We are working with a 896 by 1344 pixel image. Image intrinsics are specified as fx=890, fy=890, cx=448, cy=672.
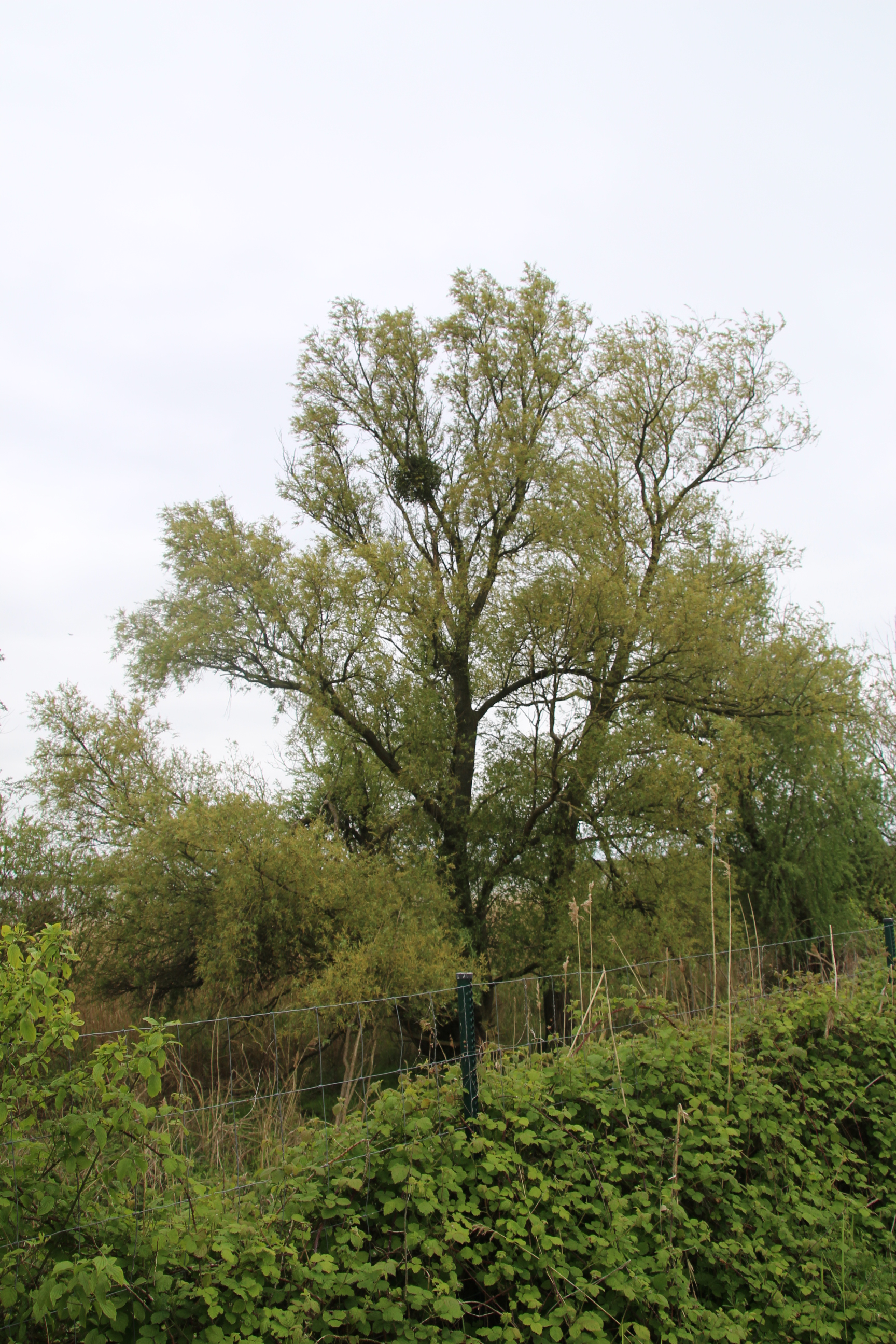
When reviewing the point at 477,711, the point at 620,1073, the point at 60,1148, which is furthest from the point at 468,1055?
the point at 477,711

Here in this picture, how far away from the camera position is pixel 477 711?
1745cm

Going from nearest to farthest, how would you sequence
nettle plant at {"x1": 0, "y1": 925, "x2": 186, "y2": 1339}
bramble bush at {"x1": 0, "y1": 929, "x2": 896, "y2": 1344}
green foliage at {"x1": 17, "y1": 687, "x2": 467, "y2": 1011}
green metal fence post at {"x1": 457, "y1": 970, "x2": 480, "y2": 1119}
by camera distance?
nettle plant at {"x1": 0, "y1": 925, "x2": 186, "y2": 1339}
bramble bush at {"x1": 0, "y1": 929, "x2": 896, "y2": 1344}
green metal fence post at {"x1": 457, "y1": 970, "x2": 480, "y2": 1119}
green foliage at {"x1": 17, "y1": 687, "x2": 467, "y2": 1011}

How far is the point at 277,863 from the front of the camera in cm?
1255

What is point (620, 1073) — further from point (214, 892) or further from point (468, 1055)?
point (214, 892)

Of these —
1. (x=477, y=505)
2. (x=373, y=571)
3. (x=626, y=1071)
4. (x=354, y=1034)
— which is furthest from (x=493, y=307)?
(x=626, y=1071)

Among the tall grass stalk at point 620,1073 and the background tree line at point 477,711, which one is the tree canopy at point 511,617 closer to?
the background tree line at point 477,711

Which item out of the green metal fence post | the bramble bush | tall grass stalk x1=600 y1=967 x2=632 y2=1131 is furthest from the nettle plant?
tall grass stalk x1=600 y1=967 x2=632 y2=1131

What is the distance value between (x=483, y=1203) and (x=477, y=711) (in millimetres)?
13527

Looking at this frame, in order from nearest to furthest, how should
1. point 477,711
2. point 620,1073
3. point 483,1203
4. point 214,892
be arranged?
point 483,1203 → point 620,1073 → point 214,892 → point 477,711

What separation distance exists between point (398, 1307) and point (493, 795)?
1377 centimetres

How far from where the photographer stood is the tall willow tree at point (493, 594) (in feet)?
51.0

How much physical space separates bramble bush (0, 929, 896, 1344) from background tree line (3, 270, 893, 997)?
7588mm

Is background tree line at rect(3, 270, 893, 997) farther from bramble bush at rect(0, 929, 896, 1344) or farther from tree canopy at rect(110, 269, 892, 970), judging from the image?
bramble bush at rect(0, 929, 896, 1344)

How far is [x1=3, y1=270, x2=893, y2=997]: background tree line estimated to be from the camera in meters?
13.3
